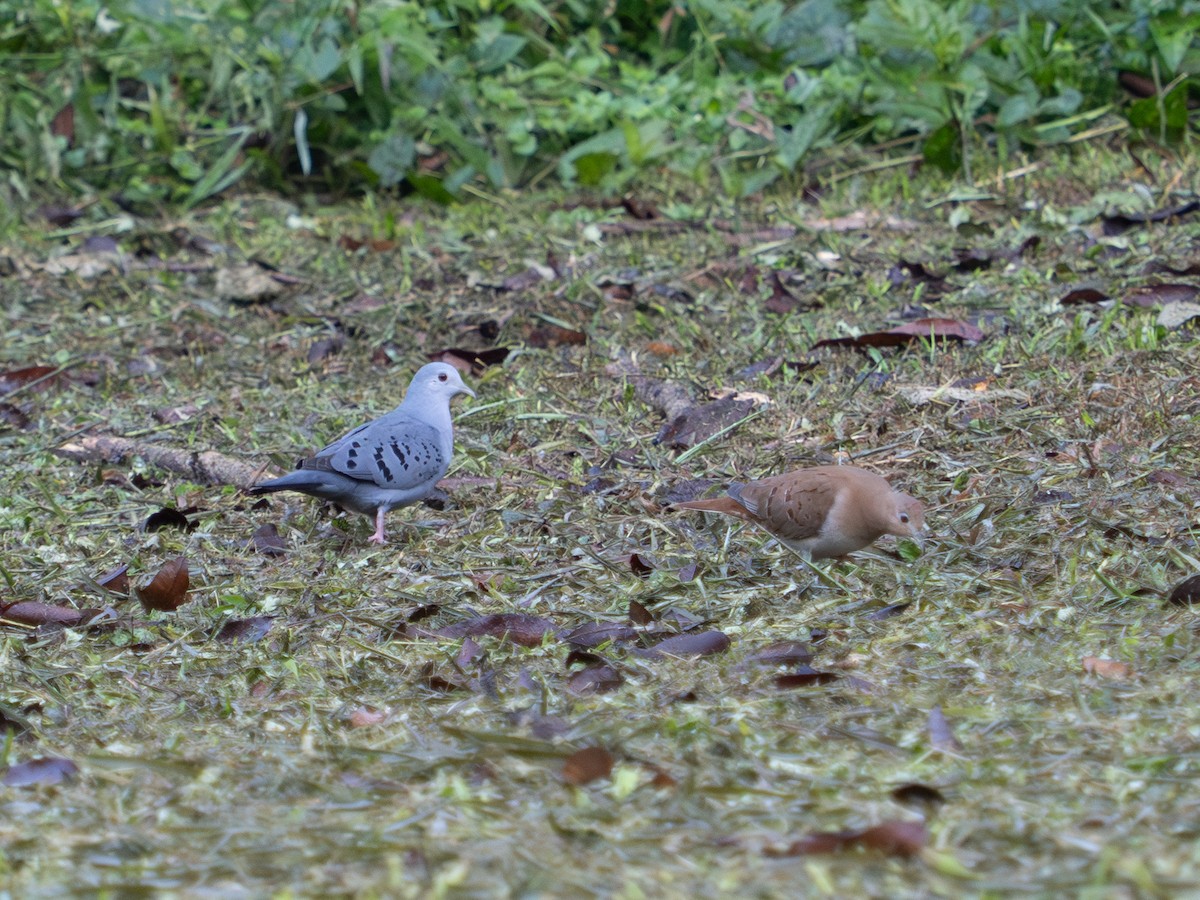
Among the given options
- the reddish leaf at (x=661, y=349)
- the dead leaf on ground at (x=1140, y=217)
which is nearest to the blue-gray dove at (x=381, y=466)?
the reddish leaf at (x=661, y=349)

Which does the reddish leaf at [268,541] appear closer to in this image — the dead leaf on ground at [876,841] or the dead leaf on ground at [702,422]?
the dead leaf on ground at [702,422]

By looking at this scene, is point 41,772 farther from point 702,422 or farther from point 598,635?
point 702,422

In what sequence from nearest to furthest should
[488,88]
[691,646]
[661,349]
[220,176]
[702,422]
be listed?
[691,646], [702,422], [661,349], [220,176], [488,88]

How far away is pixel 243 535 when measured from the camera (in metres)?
3.93

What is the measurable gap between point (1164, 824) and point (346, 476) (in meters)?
2.38

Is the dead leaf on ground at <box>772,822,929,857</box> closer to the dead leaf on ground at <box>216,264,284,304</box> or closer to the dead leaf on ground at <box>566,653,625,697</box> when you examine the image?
the dead leaf on ground at <box>566,653,625,697</box>

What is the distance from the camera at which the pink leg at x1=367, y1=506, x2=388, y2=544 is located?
3920 mm

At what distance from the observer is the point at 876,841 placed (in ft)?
6.74

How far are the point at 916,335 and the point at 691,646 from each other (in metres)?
2.08

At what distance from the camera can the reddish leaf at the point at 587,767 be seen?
7.75 ft

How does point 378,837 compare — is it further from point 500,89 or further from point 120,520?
point 500,89

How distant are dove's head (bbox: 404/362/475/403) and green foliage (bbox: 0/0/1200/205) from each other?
274 centimetres

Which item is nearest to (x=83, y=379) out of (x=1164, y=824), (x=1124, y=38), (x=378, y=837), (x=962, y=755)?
(x=378, y=837)

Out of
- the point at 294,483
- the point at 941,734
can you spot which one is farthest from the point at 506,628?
the point at 941,734
